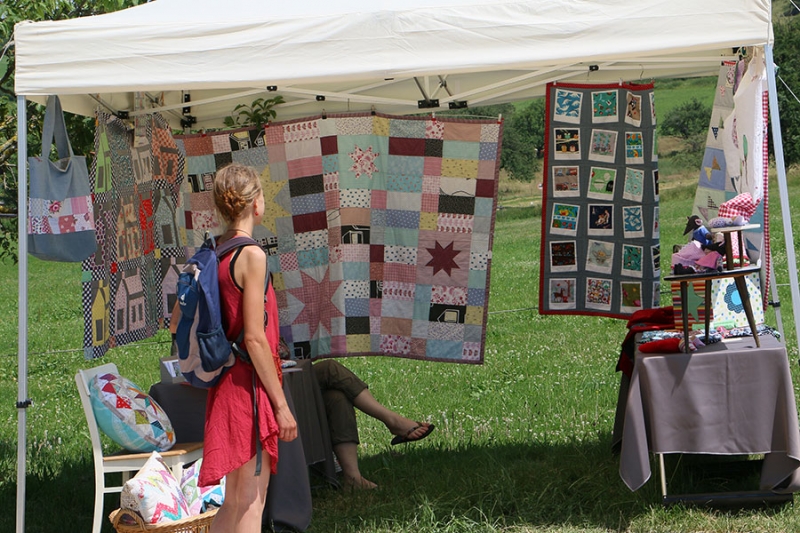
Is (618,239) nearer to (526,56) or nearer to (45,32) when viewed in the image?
(526,56)

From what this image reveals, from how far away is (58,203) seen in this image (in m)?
3.59

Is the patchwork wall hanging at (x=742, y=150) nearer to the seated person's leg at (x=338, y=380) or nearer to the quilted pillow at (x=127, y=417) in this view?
the seated person's leg at (x=338, y=380)

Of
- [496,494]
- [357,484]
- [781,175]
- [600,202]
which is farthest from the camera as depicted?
[600,202]

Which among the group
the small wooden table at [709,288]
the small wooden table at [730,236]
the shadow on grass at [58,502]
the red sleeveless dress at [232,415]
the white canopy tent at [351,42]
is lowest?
the shadow on grass at [58,502]

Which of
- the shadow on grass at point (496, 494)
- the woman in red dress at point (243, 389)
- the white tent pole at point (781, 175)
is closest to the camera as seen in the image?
the woman in red dress at point (243, 389)

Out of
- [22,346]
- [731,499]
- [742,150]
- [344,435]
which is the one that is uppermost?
[742,150]

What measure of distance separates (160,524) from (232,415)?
2.44 feet

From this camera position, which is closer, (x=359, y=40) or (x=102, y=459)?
(x=359, y=40)

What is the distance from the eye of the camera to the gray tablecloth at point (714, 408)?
3.33 metres

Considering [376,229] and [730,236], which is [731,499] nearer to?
[730,236]

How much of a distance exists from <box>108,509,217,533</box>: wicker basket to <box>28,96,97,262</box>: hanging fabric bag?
1.01 meters

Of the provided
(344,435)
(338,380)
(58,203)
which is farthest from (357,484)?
(58,203)

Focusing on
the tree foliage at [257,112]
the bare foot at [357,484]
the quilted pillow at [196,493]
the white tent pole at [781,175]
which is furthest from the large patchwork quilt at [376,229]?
the white tent pole at [781,175]

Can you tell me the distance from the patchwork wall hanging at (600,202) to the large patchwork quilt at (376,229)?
475mm
